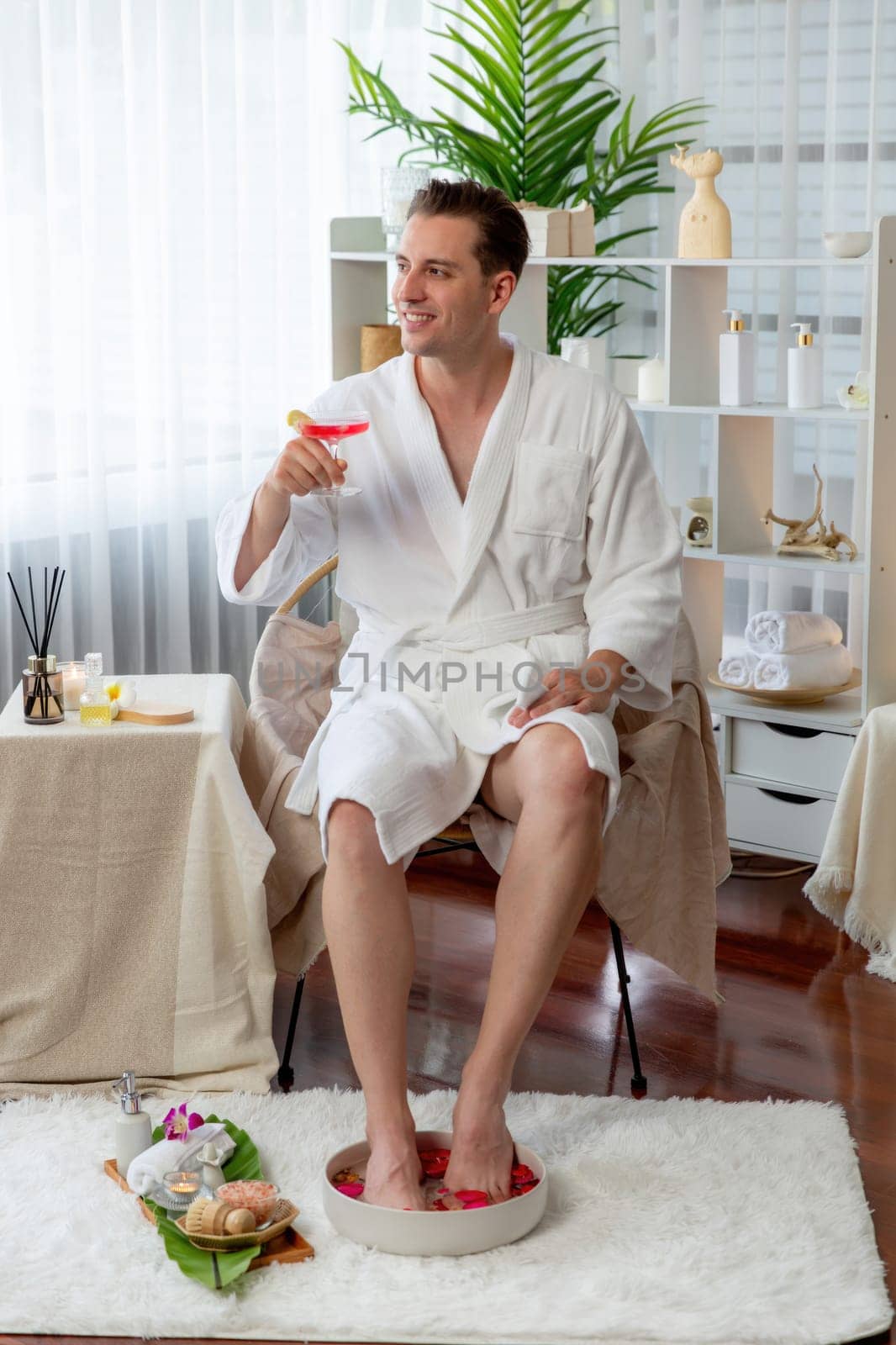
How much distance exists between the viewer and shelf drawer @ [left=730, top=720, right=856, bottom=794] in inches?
126

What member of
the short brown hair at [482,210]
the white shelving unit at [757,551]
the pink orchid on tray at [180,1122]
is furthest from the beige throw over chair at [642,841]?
the short brown hair at [482,210]

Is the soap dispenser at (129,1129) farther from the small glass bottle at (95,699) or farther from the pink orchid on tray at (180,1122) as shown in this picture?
the small glass bottle at (95,699)

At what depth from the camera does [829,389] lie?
150 inches

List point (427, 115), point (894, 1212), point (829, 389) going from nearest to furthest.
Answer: point (894, 1212) < point (829, 389) < point (427, 115)

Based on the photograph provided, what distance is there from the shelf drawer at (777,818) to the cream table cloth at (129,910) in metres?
1.26

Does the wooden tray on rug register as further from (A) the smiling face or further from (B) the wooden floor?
(A) the smiling face

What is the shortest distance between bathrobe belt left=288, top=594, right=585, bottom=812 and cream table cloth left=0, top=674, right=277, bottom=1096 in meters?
0.16

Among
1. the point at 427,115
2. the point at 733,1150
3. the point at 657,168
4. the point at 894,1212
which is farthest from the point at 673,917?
the point at 427,115

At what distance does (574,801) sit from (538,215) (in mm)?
1727

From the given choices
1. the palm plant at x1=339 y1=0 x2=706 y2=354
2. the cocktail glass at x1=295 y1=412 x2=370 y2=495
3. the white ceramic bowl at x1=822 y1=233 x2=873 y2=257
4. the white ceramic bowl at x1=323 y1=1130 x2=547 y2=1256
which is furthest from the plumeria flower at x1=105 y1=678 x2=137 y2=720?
the palm plant at x1=339 y1=0 x2=706 y2=354

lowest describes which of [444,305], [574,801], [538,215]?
[574,801]

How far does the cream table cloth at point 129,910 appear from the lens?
7.82ft

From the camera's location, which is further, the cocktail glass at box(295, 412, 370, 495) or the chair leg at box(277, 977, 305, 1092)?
the chair leg at box(277, 977, 305, 1092)

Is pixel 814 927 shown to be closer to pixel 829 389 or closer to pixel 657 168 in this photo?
pixel 829 389
